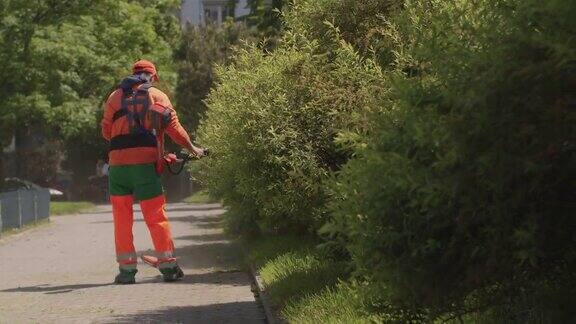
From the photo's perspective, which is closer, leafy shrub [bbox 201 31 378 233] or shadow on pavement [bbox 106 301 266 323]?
shadow on pavement [bbox 106 301 266 323]

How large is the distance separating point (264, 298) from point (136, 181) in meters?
2.14

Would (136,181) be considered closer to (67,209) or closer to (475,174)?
(475,174)

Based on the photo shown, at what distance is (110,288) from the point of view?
1175cm

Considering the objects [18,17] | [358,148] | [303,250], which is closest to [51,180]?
[18,17]

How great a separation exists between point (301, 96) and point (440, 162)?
20.3 feet

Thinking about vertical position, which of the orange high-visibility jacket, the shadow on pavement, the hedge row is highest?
the hedge row

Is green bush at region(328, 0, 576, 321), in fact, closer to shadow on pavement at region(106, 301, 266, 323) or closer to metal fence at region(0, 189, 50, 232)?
shadow on pavement at region(106, 301, 266, 323)

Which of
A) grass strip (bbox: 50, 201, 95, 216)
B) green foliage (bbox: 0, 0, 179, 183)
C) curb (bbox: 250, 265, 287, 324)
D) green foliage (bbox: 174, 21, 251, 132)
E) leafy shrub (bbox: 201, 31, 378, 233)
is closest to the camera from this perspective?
curb (bbox: 250, 265, 287, 324)

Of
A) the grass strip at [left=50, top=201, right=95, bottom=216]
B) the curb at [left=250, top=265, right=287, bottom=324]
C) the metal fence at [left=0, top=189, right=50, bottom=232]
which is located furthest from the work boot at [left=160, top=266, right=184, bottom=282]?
the grass strip at [left=50, top=201, right=95, bottom=216]

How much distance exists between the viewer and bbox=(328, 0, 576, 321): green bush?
4.68 meters

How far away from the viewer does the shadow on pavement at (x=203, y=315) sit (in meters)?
9.34

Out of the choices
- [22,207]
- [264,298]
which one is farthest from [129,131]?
[22,207]

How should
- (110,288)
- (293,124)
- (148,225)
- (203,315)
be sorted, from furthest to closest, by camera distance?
(148,225) < (110,288) < (293,124) < (203,315)

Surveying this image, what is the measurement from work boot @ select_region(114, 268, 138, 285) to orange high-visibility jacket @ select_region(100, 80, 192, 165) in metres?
1.07
